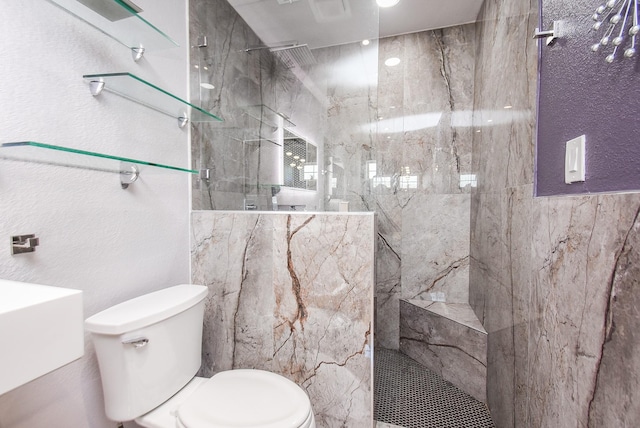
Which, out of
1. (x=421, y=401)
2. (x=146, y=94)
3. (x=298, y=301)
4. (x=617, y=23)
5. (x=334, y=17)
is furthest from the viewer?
(x=334, y=17)

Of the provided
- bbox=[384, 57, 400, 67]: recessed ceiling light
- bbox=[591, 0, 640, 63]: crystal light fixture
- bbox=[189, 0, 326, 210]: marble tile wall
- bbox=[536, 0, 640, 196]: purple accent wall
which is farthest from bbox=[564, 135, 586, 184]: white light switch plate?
bbox=[384, 57, 400, 67]: recessed ceiling light

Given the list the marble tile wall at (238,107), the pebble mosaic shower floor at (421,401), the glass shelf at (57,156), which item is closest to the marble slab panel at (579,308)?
the pebble mosaic shower floor at (421,401)

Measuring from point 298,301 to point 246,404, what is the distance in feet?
1.50

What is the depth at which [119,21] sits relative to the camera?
107 centimetres

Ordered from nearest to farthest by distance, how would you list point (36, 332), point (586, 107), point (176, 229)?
point (36, 332), point (586, 107), point (176, 229)

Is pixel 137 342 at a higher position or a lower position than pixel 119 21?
lower

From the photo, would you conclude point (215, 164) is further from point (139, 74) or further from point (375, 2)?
point (375, 2)

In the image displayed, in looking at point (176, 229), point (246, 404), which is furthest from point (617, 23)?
point (176, 229)

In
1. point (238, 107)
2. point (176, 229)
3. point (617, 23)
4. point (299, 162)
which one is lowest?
point (176, 229)

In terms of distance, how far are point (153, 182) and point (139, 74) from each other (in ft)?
1.56

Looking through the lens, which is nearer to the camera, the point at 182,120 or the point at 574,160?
the point at 574,160

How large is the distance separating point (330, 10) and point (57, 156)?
161cm

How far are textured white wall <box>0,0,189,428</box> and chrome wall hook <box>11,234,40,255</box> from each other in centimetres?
2

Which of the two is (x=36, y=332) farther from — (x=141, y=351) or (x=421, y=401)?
(x=421, y=401)
